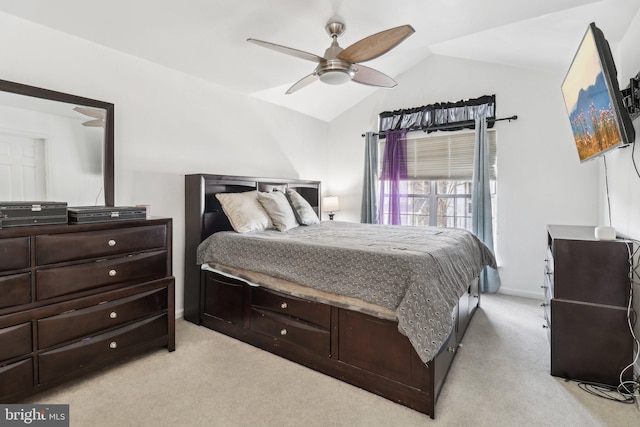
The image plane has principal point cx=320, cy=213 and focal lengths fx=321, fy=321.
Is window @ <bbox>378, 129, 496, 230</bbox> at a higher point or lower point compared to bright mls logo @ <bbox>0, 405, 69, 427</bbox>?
higher

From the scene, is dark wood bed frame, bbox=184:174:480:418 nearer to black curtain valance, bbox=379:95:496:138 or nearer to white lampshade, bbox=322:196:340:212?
white lampshade, bbox=322:196:340:212

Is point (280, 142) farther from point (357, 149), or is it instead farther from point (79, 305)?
point (79, 305)

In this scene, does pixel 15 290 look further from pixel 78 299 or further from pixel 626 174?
pixel 626 174

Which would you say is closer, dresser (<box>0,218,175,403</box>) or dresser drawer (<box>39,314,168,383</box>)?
dresser (<box>0,218,175,403</box>)

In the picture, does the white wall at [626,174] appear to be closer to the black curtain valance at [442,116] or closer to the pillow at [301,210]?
the black curtain valance at [442,116]

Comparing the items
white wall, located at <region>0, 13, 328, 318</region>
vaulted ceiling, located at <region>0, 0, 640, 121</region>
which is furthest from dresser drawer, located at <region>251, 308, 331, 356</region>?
vaulted ceiling, located at <region>0, 0, 640, 121</region>

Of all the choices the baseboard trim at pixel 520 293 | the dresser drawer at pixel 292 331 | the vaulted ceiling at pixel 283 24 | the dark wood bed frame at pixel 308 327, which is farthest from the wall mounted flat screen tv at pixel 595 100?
the dresser drawer at pixel 292 331

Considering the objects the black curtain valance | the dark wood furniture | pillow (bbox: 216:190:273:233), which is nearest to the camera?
the dark wood furniture

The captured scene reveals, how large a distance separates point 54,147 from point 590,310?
12.0 ft

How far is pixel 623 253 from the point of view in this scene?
73.6 inches

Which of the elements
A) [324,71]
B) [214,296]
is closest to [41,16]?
[324,71]

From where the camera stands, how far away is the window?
160 inches

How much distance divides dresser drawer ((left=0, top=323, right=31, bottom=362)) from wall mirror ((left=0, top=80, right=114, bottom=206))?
0.88 metres

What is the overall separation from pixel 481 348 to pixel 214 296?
2.19m
